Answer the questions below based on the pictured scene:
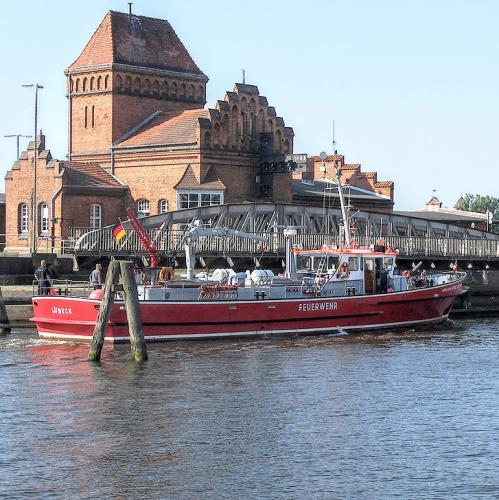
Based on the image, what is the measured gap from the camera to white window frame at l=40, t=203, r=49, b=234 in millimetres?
77312

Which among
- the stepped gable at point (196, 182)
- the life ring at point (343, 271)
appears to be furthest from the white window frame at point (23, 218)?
the life ring at point (343, 271)

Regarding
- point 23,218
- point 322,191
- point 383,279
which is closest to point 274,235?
point 383,279

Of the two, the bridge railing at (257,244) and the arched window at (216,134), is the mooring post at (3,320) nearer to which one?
the bridge railing at (257,244)

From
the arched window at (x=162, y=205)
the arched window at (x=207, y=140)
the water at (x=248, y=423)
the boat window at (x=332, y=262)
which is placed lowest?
the water at (x=248, y=423)

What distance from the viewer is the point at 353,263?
2168 inches

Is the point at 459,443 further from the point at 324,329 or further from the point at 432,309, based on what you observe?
the point at 432,309

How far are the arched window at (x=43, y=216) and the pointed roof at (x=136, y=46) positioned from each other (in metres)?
11.0

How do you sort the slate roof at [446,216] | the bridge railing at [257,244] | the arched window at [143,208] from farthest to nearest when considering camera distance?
the slate roof at [446,216], the arched window at [143,208], the bridge railing at [257,244]

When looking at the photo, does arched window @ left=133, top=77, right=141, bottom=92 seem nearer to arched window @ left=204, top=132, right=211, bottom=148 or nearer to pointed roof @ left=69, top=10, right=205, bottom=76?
pointed roof @ left=69, top=10, right=205, bottom=76

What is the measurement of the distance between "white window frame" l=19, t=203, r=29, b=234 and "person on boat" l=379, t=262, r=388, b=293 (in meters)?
31.4

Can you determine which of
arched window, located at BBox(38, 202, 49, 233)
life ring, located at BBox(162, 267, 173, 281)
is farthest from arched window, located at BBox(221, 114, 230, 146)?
life ring, located at BBox(162, 267, 173, 281)

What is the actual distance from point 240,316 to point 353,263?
267 inches

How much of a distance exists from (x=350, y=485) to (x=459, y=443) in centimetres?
497

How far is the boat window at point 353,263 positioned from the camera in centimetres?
5503
